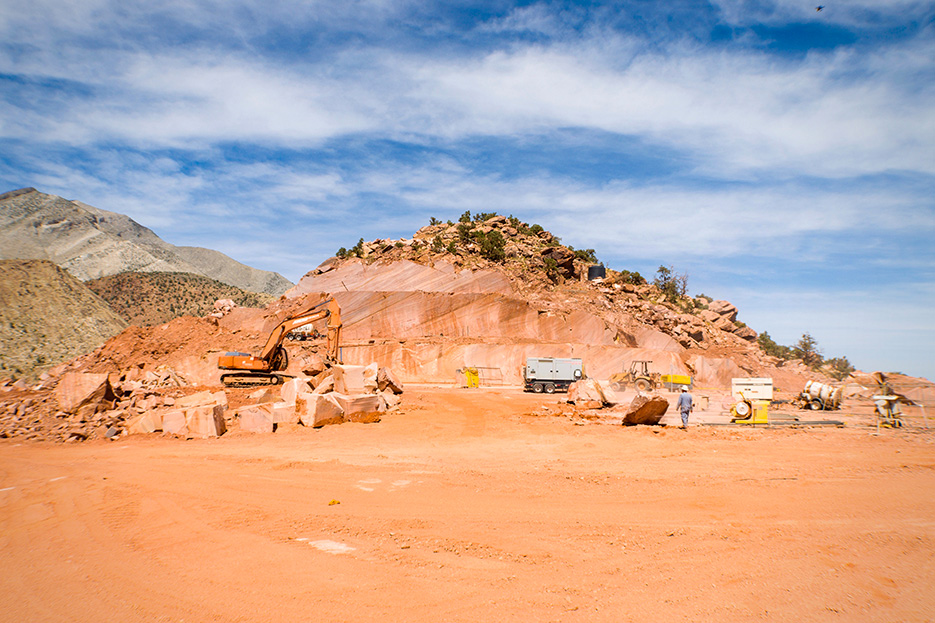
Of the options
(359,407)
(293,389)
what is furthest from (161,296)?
(359,407)

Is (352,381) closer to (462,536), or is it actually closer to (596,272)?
(462,536)

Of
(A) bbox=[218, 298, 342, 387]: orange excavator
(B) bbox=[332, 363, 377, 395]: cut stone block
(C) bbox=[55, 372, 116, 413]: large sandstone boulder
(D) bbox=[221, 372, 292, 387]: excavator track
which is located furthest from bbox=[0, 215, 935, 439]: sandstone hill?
(C) bbox=[55, 372, 116, 413]: large sandstone boulder

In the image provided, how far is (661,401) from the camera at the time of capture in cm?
1647

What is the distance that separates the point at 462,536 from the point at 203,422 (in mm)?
10211

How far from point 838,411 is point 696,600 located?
2537cm

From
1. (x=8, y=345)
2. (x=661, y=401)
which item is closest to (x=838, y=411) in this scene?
(x=661, y=401)

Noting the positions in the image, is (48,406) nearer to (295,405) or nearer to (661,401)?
(295,405)

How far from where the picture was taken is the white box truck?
3084 cm

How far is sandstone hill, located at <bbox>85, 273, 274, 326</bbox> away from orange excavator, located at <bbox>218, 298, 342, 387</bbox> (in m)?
59.6

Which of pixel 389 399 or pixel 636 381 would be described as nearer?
pixel 389 399

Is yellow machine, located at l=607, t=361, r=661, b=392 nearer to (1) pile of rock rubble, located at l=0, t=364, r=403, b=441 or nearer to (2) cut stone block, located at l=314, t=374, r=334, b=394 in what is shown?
(2) cut stone block, located at l=314, t=374, r=334, b=394

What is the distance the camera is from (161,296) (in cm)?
8319

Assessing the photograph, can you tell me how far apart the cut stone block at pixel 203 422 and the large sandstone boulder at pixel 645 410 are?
1263cm

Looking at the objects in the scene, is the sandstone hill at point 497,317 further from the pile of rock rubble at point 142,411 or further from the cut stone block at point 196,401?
the cut stone block at point 196,401
